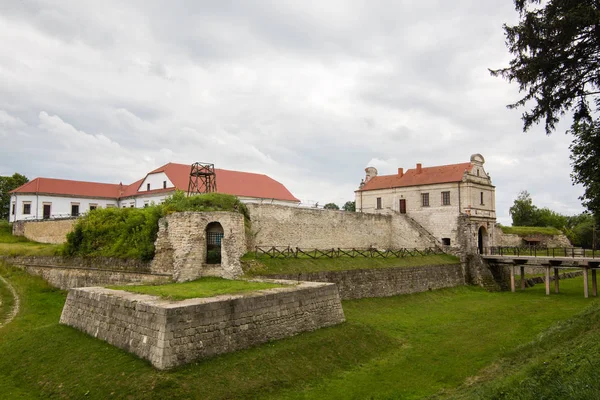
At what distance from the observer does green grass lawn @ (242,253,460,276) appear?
59.3ft

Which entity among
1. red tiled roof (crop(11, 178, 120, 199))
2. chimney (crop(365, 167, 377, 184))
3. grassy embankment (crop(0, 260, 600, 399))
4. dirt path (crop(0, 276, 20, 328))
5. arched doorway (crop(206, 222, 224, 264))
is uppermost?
chimney (crop(365, 167, 377, 184))

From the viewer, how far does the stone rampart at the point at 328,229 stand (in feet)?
78.2

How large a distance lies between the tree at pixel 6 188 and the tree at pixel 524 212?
211 ft

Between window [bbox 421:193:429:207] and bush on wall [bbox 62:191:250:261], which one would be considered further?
window [bbox 421:193:429:207]

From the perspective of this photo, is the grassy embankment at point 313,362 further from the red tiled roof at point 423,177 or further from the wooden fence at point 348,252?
the red tiled roof at point 423,177

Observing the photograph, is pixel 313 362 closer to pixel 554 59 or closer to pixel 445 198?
pixel 554 59

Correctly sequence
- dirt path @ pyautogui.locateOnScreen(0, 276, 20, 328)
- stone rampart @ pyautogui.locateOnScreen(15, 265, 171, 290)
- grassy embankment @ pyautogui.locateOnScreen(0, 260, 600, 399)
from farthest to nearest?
stone rampart @ pyautogui.locateOnScreen(15, 265, 171, 290) → dirt path @ pyautogui.locateOnScreen(0, 276, 20, 328) → grassy embankment @ pyautogui.locateOnScreen(0, 260, 600, 399)

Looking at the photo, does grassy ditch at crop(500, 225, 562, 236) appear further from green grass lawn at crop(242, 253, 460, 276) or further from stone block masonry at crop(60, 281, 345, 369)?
stone block masonry at crop(60, 281, 345, 369)

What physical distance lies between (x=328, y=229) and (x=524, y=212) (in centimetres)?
4602

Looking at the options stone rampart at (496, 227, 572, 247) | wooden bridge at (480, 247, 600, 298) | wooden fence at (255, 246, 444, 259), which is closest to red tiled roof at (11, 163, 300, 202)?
wooden fence at (255, 246, 444, 259)

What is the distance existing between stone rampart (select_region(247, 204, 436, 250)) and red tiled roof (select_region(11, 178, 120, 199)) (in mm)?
23615

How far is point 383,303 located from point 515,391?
13.4m

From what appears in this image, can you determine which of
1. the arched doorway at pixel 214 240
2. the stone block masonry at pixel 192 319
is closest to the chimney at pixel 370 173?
the arched doorway at pixel 214 240

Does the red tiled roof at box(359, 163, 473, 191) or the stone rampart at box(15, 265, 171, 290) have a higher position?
the red tiled roof at box(359, 163, 473, 191)
